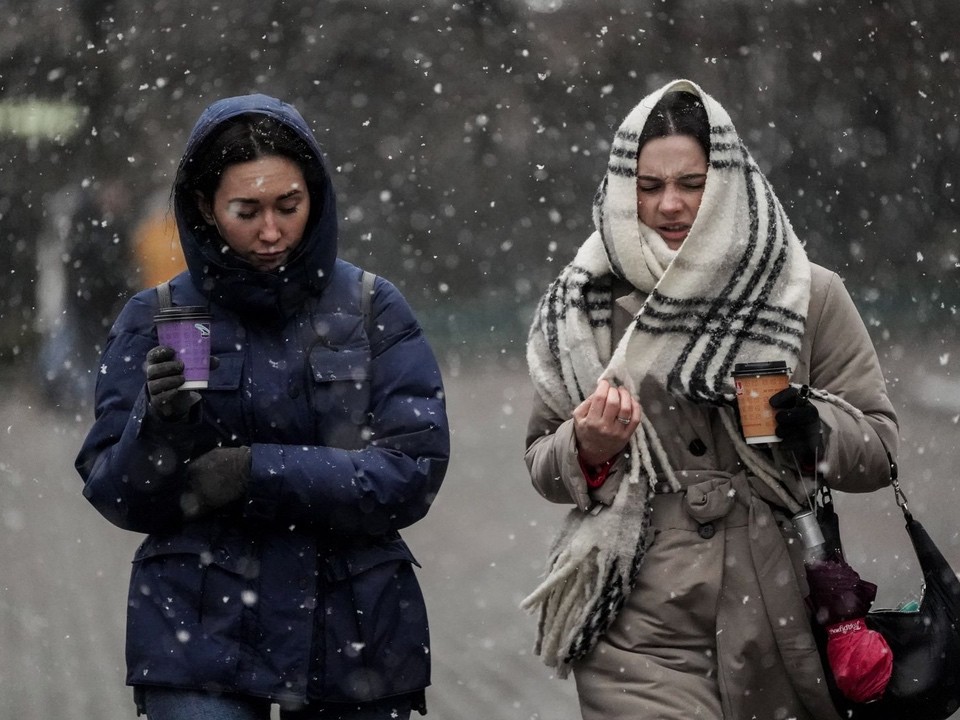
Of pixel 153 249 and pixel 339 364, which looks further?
pixel 153 249

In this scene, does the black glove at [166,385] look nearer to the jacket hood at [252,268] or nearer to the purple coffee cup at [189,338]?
the purple coffee cup at [189,338]

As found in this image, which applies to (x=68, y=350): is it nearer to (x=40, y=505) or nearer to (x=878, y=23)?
(x=40, y=505)

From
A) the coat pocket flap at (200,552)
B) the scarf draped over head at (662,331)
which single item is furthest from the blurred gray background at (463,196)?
the coat pocket flap at (200,552)

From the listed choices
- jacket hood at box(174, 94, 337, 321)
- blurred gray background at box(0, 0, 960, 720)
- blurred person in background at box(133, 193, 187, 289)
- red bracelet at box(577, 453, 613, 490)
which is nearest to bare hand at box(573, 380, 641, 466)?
red bracelet at box(577, 453, 613, 490)

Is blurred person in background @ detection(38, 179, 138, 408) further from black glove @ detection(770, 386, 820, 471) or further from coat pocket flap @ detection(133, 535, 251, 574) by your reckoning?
black glove @ detection(770, 386, 820, 471)

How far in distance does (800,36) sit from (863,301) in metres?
2.66

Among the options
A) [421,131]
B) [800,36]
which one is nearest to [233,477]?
[800,36]

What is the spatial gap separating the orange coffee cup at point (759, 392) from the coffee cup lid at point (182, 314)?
1.13 meters

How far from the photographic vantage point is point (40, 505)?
38.2 ft

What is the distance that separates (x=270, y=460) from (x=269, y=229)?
1.68ft

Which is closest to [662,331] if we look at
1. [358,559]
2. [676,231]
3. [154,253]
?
[676,231]

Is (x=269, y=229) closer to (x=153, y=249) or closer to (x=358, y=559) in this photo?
(x=358, y=559)

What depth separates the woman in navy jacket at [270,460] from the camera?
3.46 meters

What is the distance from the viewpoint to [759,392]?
11.6 feet
